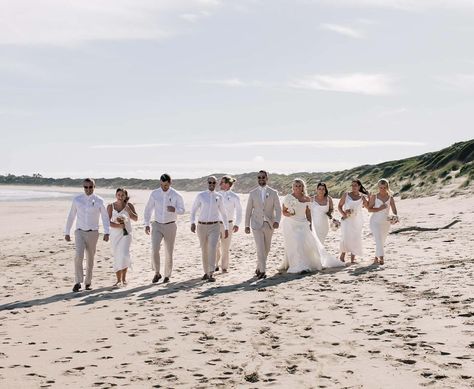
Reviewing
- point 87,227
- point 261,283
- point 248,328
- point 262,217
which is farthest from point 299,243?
point 248,328

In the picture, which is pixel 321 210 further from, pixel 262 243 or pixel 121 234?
pixel 121 234

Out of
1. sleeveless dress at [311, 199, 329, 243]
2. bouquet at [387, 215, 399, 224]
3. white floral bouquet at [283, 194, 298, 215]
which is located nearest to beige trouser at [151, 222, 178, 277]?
white floral bouquet at [283, 194, 298, 215]

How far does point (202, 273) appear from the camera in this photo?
43.2ft

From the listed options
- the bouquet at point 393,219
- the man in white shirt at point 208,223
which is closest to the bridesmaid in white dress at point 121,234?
the man in white shirt at point 208,223

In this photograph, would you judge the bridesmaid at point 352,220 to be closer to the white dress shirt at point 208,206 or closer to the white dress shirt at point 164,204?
the white dress shirt at point 208,206

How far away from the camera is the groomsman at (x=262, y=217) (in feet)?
39.6

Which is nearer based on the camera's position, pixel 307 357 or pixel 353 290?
pixel 307 357

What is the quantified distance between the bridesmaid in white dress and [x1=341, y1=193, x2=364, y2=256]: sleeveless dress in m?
5.06

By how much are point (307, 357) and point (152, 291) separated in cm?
518

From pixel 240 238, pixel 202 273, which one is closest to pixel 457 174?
pixel 240 238

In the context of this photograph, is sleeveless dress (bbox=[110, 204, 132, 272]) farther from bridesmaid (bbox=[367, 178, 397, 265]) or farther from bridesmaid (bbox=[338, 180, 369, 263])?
bridesmaid (bbox=[367, 178, 397, 265])

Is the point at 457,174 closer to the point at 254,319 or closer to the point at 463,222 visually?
the point at 463,222

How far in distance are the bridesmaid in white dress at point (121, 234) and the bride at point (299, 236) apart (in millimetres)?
3293

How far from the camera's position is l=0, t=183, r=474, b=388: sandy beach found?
5.75 metres
